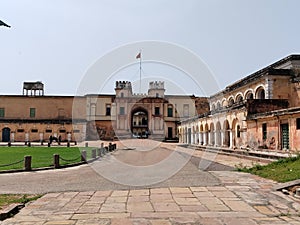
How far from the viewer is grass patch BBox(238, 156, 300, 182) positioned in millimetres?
10558

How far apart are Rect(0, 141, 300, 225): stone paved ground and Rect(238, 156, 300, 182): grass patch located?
0.77m

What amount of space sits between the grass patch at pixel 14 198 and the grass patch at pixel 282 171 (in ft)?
22.7

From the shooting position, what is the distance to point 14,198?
8266mm

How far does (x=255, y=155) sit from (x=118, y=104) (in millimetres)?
42531

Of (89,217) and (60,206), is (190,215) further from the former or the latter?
(60,206)

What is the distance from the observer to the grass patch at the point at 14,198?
7.71 m

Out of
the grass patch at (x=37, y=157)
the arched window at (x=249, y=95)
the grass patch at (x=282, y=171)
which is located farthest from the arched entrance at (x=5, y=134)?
the grass patch at (x=282, y=171)

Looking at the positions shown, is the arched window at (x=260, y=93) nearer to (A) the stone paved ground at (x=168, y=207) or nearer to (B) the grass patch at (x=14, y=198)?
(A) the stone paved ground at (x=168, y=207)

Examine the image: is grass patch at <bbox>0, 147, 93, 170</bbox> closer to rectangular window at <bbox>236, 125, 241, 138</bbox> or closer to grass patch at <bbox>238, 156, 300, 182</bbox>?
grass patch at <bbox>238, 156, 300, 182</bbox>

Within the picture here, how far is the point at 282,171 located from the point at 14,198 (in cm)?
839

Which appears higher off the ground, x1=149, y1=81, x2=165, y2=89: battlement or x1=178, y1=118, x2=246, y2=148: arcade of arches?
x1=149, y1=81, x2=165, y2=89: battlement

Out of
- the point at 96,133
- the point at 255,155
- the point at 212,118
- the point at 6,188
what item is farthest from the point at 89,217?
the point at 96,133

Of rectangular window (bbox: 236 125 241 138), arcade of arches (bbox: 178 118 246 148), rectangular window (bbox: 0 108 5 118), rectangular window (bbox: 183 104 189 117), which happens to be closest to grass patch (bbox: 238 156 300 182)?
arcade of arches (bbox: 178 118 246 148)

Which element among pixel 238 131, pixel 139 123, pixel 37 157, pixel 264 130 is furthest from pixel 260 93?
pixel 139 123
